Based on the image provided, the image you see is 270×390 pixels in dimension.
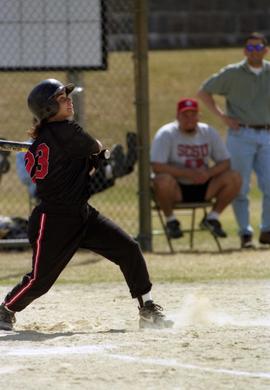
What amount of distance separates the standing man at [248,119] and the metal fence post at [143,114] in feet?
2.56

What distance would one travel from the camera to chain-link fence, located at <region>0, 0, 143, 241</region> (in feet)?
39.9

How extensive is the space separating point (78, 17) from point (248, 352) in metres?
6.36

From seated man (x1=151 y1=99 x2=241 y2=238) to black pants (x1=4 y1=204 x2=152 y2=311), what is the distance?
14.0ft

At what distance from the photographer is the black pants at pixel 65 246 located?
7.44 m

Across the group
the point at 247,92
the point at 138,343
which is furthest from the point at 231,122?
the point at 138,343

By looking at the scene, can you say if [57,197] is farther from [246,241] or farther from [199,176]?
[246,241]

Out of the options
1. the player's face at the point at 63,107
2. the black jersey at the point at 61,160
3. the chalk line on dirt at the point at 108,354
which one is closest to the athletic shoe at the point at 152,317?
the black jersey at the point at 61,160

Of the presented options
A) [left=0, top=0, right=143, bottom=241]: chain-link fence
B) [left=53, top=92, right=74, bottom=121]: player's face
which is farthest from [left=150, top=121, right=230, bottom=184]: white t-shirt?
[left=53, top=92, right=74, bottom=121]: player's face

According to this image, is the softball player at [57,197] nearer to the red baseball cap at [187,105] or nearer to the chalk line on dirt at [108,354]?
the chalk line on dirt at [108,354]

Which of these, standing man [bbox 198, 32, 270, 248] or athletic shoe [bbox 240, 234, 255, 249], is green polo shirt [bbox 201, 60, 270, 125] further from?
athletic shoe [bbox 240, 234, 255, 249]

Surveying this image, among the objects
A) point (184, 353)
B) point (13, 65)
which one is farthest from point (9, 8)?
point (184, 353)

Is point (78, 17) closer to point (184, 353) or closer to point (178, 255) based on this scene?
point (178, 255)

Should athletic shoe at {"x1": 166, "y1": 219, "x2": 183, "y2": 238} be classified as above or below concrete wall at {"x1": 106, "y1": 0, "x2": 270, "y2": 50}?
below

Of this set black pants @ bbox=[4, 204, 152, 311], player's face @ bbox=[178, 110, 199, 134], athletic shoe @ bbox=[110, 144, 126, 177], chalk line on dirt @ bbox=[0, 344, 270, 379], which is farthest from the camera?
athletic shoe @ bbox=[110, 144, 126, 177]
